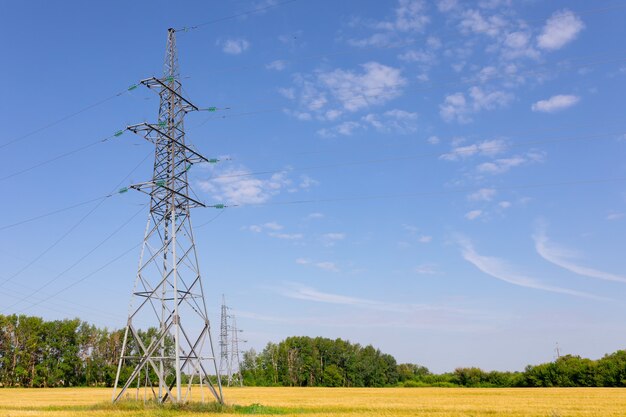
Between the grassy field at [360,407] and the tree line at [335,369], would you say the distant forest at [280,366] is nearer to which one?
the tree line at [335,369]

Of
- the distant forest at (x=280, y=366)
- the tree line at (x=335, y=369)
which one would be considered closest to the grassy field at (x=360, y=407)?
the distant forest at (x=280, y=366)

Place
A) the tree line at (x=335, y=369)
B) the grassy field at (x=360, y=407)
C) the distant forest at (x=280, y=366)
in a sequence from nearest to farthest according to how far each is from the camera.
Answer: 1. the grassy field at (x=360, y=407)
2. the distant forest at (x=280, y=366)
3. the tree line at (x=335, y=369)

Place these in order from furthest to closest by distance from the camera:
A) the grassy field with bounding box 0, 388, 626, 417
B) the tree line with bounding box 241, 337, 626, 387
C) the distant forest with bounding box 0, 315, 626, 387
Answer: the tree line with bounding box 241, 337, 626, 387
the distant forest with bounding box 0, 315, 626, 387
the grassy field with bounding box 0, 388, 626, 417

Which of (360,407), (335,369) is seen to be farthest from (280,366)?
(360,407)

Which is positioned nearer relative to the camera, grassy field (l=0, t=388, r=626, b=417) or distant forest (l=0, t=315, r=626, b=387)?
grassy field (l=0, t=388, r=626, b=417)

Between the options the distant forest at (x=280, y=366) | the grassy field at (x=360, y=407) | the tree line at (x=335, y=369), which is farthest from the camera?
the tree line at (x=335, y=369)

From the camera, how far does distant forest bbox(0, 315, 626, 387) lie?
321 feet

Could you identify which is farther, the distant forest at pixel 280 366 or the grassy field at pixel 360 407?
the distant forest at pixel 280 366

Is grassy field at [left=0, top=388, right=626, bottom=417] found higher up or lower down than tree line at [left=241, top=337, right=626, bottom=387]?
higher up

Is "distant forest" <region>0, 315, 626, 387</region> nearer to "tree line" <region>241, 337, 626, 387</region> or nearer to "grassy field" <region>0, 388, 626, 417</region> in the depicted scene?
"tree line" <region>241, 337, 626, 387</region>

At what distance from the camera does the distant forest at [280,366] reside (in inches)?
3849

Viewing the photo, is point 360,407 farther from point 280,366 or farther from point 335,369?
point 280,366

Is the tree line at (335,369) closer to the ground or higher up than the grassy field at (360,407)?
closer to the ground

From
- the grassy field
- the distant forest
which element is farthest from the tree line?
the grassy field
